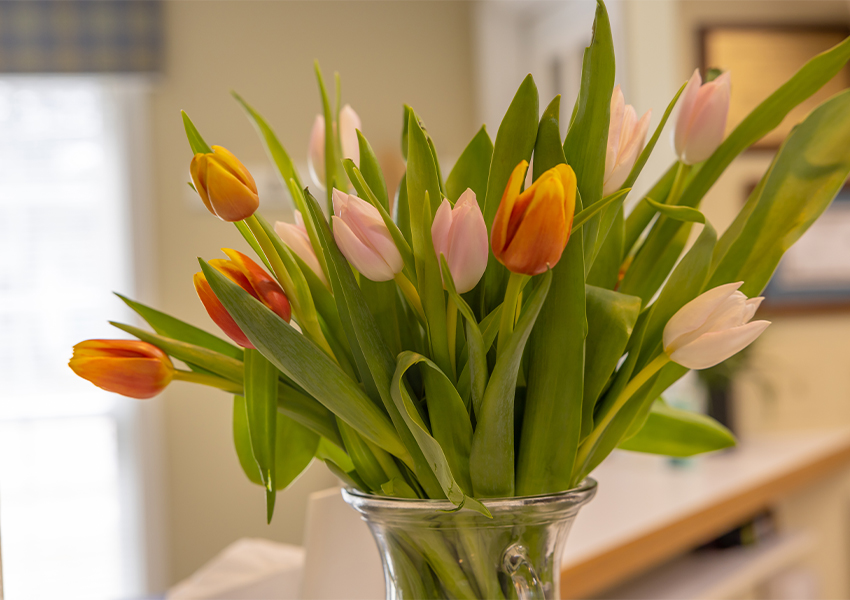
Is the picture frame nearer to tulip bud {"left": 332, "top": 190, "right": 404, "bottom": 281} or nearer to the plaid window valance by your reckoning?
the plaid window valance

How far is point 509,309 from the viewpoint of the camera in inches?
12.8

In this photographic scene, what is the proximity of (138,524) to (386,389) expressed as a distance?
266 cm

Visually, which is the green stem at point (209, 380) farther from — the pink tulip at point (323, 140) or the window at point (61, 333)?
the window at point (61, 333)

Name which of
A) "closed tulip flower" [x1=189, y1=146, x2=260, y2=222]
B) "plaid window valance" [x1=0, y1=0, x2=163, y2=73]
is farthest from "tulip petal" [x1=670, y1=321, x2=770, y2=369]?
"plaid window valance" [x1=0, y1=0, x2=163, y2=73]

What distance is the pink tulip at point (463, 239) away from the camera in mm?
299

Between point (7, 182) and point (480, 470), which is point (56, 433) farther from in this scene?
point (480, 470)

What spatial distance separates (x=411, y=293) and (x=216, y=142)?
2.61 meters

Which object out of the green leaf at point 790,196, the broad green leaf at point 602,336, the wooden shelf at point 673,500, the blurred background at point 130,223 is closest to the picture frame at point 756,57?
the blurred background at point 130,223

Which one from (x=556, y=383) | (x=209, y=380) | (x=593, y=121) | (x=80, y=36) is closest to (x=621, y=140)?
(x=593, y=121)

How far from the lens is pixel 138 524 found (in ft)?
8.74

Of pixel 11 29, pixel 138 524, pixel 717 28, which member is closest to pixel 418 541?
pixel 717 28

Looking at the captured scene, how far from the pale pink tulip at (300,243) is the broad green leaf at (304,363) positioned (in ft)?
0.23

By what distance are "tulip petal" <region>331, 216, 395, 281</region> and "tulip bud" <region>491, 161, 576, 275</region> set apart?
6cm

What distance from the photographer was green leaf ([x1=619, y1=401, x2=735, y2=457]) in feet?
1.49
